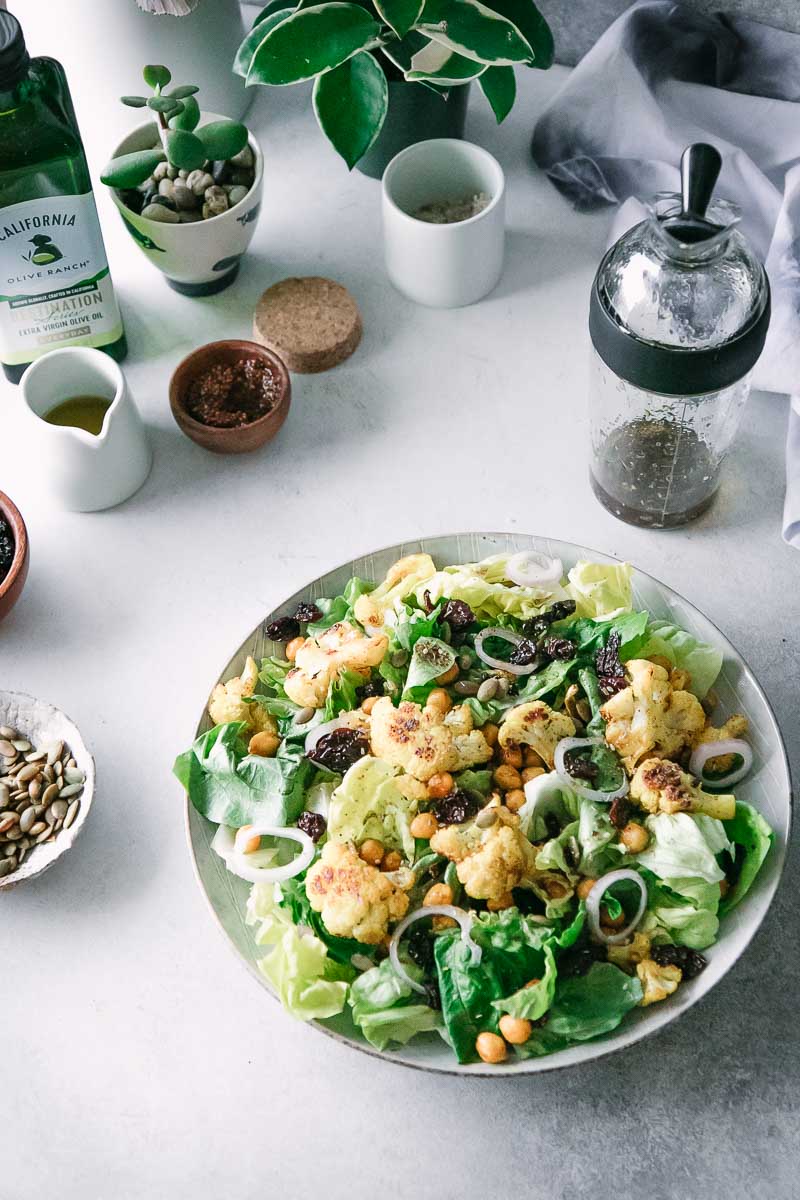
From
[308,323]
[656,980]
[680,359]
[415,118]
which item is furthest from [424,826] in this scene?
[415,118]

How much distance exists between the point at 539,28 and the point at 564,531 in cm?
60

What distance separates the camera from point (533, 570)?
130 centimetres

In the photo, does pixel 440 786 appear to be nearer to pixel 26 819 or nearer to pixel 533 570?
pixel 533 570

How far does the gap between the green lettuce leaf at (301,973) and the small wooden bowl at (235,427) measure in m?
0.60

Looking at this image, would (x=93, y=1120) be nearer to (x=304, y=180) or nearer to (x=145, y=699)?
(x=145, y=699)

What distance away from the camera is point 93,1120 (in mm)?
1173

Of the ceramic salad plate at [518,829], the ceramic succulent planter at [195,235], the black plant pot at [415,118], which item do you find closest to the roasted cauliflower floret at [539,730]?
the ceramic salad plate at [518,829]

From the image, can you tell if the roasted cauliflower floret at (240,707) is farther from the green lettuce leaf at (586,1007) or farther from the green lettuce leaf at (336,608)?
the green lettuce leaf at (586,1007)

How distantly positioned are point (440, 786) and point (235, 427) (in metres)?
0.55

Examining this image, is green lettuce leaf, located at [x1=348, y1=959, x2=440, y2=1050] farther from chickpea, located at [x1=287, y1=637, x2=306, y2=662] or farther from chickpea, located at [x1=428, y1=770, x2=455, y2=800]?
chickpea, located at [x1=287, y1=637, x2=306, y2=662]

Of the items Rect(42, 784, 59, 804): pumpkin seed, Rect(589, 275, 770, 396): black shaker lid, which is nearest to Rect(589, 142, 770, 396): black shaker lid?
Rect(589, 275, 770, 396): black shaker lid

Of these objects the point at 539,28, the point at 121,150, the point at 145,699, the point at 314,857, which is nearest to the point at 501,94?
the point at 539,28

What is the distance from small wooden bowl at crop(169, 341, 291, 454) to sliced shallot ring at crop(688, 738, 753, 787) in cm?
64

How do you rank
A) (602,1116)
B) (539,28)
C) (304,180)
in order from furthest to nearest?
(304,180)
(539,28)
(602,1116)
